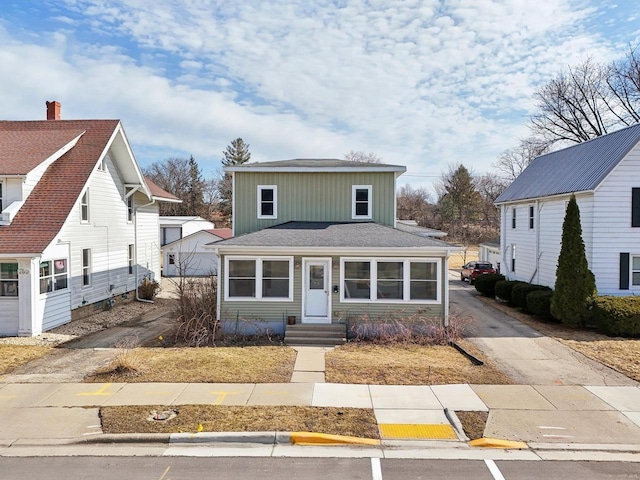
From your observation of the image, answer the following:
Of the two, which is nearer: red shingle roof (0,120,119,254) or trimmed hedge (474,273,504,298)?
red shingle roof (0,120,119,254)

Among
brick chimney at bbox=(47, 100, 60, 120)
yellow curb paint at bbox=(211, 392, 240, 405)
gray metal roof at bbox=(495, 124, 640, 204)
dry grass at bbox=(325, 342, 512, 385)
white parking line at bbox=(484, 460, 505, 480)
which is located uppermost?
brick chimney at bbox=(47, 100, 60, 120)

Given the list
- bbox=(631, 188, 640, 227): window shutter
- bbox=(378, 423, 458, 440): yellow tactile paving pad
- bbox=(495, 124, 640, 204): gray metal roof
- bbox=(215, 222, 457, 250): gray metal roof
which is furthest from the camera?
bbox=(495, 124, 640, 204): gray metal roof

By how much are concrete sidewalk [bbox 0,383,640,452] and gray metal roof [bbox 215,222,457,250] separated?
5636 millimetres

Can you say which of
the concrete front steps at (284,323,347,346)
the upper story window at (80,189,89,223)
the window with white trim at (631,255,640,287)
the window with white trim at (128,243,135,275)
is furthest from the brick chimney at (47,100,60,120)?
the window with white trim at (631,255,640,287)

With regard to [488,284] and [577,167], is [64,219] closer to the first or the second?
[488,284]

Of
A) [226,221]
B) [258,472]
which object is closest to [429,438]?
[258,472]

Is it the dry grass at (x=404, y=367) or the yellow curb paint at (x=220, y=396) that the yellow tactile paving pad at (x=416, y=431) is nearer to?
the dry grass at (x=404, y=367)

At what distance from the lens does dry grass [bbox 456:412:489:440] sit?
308 inches

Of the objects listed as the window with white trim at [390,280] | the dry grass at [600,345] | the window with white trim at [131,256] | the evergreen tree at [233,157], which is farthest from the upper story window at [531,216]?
the evergreen tree at [233,157]

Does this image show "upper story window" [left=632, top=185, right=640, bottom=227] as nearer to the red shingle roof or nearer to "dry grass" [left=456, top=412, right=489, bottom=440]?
"dry grass" [left=456, top=412, right=489, bottom=440]

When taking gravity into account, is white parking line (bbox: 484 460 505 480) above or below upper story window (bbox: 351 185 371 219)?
below

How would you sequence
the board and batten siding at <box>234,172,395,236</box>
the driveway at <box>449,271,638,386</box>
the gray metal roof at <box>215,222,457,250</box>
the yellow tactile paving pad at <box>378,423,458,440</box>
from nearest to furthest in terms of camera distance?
the yellow tactile paving pad at <box>378,423,458,440</box>
the driveway at <box>449,271,638,386</box>
the gray metal roof at <box>215,222,457,250</box>
the board and batten siding at <box>234,172,395,236</box>

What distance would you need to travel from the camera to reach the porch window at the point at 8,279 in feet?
49.6

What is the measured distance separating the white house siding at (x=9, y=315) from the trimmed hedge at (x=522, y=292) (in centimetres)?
2029
